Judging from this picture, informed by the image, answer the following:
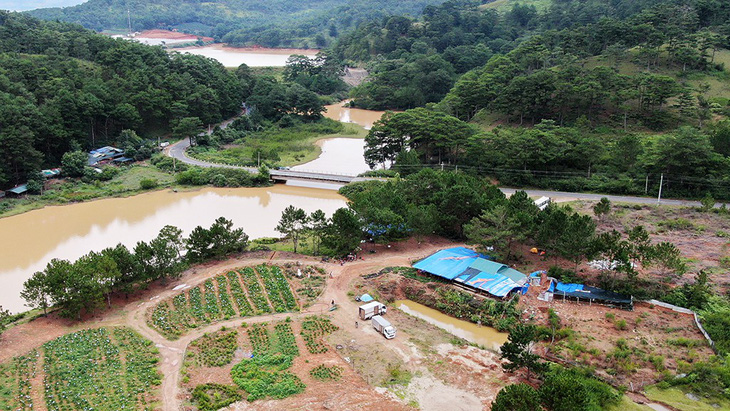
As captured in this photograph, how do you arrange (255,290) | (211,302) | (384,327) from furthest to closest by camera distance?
1. (255,290)
2. (211,302)
3. (384,327)

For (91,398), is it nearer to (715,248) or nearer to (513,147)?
(715,248)

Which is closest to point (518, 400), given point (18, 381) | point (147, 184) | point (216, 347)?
point (216, 347)

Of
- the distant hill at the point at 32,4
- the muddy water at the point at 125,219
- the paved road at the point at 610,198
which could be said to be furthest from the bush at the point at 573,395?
the distant hill at the point at 32,4

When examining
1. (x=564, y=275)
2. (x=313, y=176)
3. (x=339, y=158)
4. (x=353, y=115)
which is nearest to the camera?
(x=564, y=275)

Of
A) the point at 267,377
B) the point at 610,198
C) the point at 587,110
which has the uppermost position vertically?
the point at 587,110

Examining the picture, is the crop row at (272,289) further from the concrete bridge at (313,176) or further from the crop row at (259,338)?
the concrete bridge at (313,176)

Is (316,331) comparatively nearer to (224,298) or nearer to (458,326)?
(224,298)

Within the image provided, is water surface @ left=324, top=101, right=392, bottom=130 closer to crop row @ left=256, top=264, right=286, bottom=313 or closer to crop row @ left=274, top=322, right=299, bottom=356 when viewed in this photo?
crop row @ left=256, top=264, right=286, bottom=313
